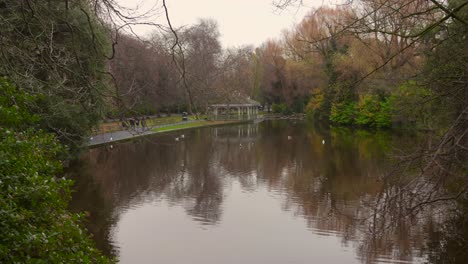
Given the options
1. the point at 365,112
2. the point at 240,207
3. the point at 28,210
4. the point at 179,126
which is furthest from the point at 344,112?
the point at 28,210

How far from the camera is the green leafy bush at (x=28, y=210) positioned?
2.89 m

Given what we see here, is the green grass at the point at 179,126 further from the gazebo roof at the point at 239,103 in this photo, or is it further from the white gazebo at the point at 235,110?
the gazebo roof at the point at 239,103

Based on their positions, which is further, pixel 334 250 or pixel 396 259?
pixel 334 250

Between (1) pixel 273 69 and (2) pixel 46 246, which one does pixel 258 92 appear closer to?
(1) pixel 273 69

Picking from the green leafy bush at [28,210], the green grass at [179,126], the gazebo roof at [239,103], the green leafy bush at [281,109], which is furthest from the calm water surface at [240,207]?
the green leafy bush at [281,109]

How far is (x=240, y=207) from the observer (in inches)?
492

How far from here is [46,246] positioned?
3.08 m

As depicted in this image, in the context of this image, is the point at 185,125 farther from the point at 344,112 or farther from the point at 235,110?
the point at 235,110

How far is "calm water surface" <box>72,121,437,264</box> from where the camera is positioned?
9.12m

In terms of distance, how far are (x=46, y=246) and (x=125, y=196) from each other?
420 inches

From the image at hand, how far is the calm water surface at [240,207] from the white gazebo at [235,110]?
77.9 ft

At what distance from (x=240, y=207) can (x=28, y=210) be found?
9450 mm

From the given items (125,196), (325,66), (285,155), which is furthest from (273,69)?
(125,196)

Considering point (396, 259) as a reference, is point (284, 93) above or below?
above
